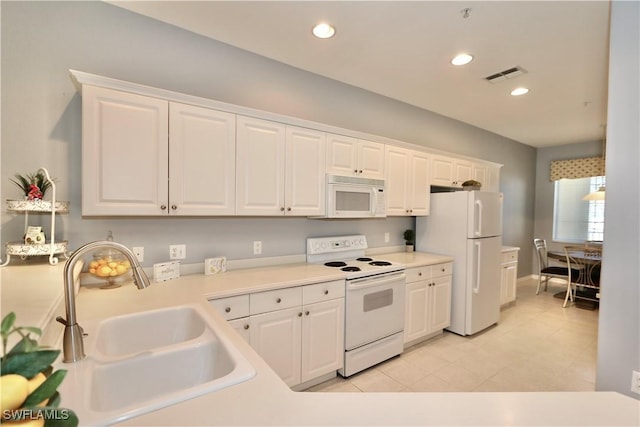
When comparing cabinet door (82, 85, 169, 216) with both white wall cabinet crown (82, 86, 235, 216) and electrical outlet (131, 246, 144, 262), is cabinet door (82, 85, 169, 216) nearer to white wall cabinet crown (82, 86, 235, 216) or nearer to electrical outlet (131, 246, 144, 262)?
white wall cabinet crown (82, 86, 235, 216)

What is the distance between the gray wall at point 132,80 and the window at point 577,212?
506 centimetres

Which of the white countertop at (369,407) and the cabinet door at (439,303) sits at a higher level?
the white countertop at (369,407)

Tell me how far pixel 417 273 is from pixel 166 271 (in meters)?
2.35

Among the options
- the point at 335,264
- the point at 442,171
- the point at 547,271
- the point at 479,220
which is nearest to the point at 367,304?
the point at 335,264

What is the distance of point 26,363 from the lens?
1.44 feet

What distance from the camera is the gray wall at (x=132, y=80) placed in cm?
177

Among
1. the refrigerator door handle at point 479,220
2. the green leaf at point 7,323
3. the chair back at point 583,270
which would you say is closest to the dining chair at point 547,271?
the chair back at point 583,270

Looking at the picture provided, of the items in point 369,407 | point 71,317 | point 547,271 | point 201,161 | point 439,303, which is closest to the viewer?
point 369,407

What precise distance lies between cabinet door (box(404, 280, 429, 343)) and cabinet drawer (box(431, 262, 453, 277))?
6.6 inches

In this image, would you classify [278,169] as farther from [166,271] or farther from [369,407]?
[369,407]

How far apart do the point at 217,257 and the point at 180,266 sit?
28cm

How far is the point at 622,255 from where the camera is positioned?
5.70ft

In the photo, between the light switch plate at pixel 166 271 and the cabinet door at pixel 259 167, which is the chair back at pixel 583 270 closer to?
the cabinet door at pixel 259 167

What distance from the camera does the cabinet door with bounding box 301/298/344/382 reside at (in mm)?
2209
